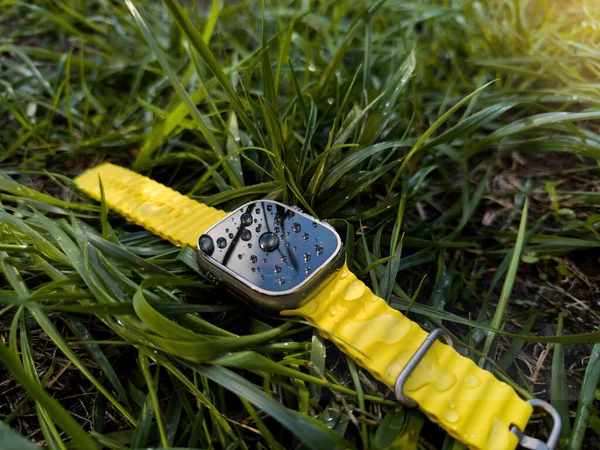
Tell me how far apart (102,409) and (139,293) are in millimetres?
233

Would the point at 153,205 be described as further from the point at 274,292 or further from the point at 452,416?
the point at 452,416

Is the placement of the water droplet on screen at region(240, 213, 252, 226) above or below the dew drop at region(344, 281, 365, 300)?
above

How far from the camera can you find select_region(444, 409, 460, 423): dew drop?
0.71 meters

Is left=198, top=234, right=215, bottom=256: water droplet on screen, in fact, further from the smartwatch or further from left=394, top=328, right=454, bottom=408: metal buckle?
left=394, top=328, right=454, bottom=408: metal buckle

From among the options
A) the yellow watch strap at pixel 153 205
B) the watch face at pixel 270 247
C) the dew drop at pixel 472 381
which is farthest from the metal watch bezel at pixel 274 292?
the dew drop at pixel 472 381

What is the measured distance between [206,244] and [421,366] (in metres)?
0.40

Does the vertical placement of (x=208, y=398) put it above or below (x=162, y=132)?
below

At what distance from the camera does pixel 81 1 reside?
181 cm

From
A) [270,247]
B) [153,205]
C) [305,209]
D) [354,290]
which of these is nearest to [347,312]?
[354,290]

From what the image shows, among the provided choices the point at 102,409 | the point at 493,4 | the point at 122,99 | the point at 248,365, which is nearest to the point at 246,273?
the point at 248,365

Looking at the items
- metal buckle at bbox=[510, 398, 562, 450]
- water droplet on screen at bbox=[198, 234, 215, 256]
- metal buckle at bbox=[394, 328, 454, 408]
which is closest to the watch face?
water droplet on screen at bbox=[198, 234, 215, 256]

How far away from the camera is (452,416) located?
71cm

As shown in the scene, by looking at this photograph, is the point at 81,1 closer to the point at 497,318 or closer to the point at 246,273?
the point at 246,273

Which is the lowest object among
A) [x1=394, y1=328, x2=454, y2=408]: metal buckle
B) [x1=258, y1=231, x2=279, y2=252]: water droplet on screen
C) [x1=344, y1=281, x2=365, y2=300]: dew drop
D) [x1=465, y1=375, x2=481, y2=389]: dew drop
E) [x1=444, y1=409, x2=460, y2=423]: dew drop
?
[x1=444, y1=409, x2=460, y2=423]: dew drop
